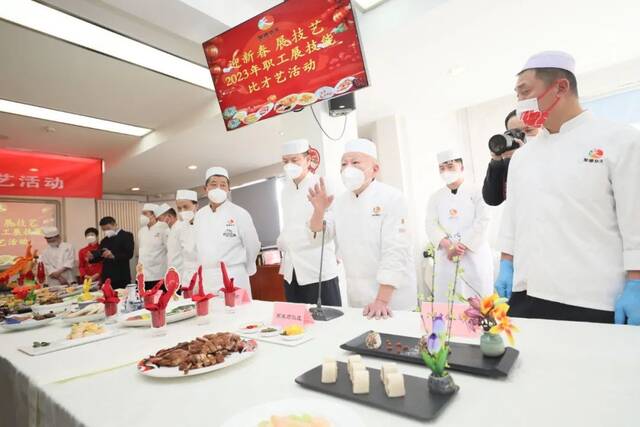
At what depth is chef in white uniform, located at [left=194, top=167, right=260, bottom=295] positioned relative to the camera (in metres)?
2.94

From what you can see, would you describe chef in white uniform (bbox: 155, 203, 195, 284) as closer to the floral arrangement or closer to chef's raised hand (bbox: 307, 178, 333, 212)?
chef's raised hand (bbox: 307, 178, 333, 212)

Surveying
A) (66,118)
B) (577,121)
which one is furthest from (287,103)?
(66,118)

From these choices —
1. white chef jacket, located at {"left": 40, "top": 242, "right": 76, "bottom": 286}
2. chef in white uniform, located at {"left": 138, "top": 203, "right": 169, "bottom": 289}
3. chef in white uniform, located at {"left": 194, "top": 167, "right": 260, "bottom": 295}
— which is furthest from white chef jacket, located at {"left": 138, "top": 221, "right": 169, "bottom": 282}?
chef in white uniform, located at {"left": 194, "top": 167, "right": 260, "bottom": 295}

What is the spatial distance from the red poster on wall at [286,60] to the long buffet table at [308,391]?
152 centimetres

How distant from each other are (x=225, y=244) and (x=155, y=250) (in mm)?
2447

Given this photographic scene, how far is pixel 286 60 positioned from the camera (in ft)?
7.45

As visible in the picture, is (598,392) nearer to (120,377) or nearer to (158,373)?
(158,373)

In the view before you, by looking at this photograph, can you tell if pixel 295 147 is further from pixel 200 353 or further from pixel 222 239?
pixel 200 353

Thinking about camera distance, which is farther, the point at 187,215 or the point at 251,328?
the point at 187,215

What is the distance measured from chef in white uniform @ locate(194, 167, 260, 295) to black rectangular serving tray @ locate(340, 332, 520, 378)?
208 centimetres

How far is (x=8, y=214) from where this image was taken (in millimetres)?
6922

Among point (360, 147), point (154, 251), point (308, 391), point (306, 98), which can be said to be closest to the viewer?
point (308, 391)

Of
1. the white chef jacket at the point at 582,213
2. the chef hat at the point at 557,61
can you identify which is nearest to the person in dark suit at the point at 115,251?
the white chef jacket at the point at 582,213

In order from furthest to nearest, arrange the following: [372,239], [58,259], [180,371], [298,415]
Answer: [58,259], [372,239], [180,371], [298,415]
